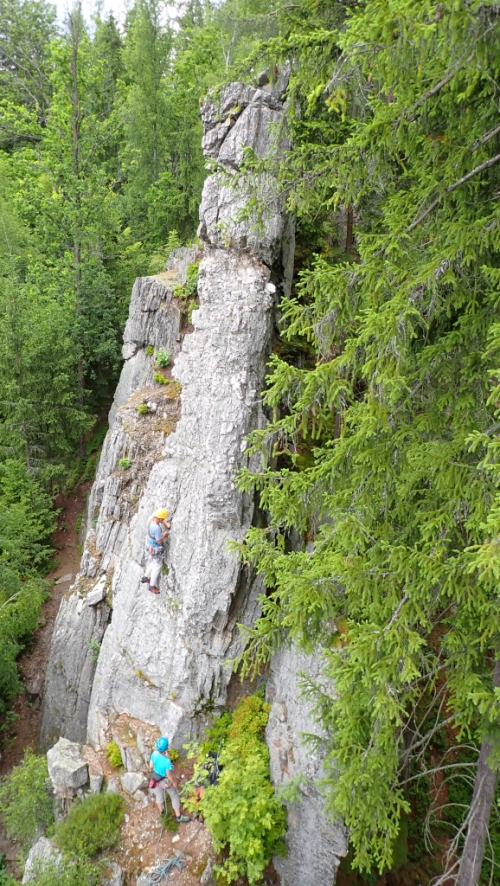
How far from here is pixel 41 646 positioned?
1320 centimetres

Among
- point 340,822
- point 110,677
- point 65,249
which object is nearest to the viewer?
point 340,822

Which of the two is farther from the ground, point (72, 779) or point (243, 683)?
point (243, 683)

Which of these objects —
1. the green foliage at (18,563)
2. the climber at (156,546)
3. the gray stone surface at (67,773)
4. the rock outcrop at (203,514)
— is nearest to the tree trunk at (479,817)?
the rock outcrop at (203,514)

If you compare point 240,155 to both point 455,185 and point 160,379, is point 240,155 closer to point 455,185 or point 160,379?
point 160,379

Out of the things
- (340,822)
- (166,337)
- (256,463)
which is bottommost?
(340,822)

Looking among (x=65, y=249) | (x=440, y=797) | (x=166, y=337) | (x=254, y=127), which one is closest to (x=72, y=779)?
(x=440, y=797)

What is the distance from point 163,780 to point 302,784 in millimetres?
2421

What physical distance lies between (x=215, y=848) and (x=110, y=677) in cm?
378

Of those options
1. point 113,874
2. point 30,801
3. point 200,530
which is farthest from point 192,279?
point 113,874

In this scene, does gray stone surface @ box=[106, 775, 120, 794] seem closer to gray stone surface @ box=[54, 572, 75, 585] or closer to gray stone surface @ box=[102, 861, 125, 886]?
gray stone surface @ box=[102, 861, 125, 886]

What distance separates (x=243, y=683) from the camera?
29.6 ft

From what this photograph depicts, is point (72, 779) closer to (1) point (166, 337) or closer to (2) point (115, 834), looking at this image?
(2) point (115, 834)

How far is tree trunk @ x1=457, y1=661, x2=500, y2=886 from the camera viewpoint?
16.4 feet

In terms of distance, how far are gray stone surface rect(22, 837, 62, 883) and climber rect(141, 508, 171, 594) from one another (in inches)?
182
